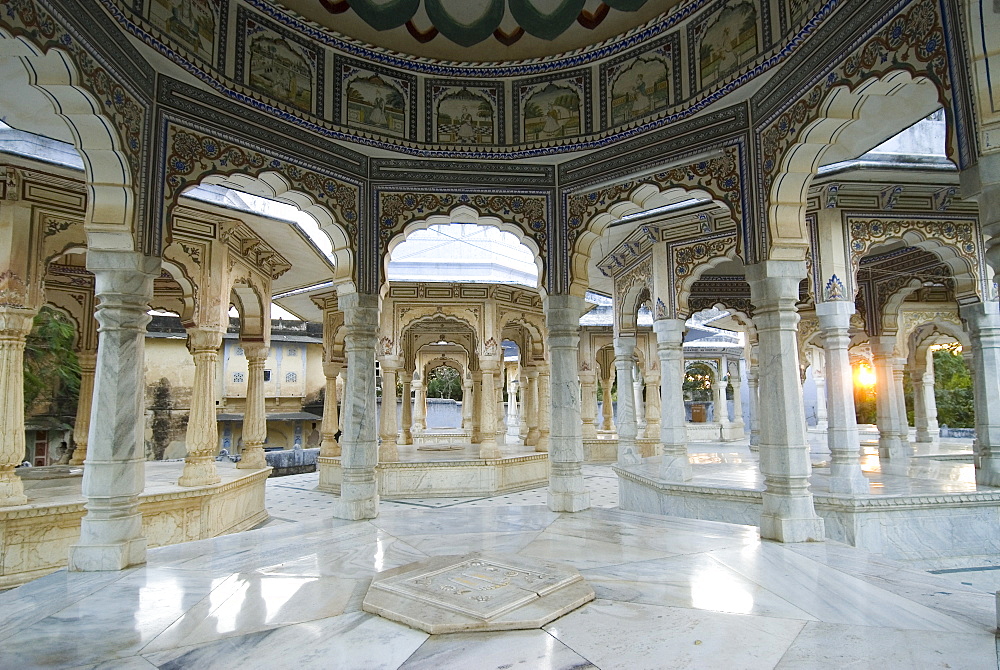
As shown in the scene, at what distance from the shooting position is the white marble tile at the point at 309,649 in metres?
3.06

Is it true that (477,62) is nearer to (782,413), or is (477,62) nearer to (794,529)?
(782,413)

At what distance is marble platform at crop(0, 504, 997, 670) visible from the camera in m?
3.12

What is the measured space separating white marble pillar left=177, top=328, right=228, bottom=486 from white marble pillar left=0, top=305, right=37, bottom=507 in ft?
7.16

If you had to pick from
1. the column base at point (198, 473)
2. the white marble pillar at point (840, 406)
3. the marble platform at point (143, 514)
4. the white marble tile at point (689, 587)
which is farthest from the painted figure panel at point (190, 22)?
the white marble pillar at point (840, 406)

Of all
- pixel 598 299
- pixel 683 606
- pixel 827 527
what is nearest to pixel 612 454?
pixel 598 299

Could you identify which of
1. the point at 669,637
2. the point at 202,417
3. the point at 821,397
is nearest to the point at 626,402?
the point at 202,417

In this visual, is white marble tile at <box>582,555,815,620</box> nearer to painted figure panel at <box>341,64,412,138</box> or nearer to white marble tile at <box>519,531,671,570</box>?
white marble tile at <box>519,531,671,570</box>

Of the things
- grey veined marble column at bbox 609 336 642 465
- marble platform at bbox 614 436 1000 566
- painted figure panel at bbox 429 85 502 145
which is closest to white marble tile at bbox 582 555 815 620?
marble platform at bbox 614 436 1000 566

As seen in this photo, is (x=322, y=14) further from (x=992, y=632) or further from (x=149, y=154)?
(x=992, y=632)

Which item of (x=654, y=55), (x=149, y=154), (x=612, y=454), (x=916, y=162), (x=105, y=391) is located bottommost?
(x=612, y=454)

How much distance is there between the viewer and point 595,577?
4.58 m

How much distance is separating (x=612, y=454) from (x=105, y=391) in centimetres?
1851

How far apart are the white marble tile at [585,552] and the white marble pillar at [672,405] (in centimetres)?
438

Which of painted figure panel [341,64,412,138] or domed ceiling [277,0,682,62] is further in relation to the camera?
painted figure panel [341,64,412,138]
